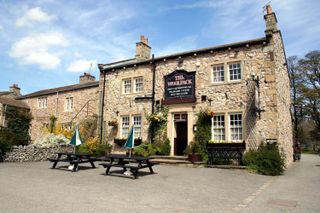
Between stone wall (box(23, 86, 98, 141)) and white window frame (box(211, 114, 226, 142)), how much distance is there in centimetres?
1022

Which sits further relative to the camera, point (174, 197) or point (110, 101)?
point (110, 101)

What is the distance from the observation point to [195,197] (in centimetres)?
684

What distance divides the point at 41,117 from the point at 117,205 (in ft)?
73.7

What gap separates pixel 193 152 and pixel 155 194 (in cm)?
769

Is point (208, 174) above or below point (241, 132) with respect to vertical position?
below

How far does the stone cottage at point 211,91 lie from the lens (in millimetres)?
13422

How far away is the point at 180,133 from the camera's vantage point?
16.5 meters

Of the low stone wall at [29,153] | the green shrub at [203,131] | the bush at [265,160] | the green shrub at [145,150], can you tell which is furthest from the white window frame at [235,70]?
the low stone wall at [29,153]

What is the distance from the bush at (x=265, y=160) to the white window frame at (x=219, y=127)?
67.5 inches

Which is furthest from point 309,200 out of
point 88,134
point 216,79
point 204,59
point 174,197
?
point 88,134

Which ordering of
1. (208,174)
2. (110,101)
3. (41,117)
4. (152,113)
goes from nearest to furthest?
(208,174)
(152,113)
(110,101)
(41,117)

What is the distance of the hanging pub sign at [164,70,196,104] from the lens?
1560cm

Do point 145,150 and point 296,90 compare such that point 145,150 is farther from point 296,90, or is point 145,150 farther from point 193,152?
point 296,90

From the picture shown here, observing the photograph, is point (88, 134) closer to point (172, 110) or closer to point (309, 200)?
point (172, 110)
